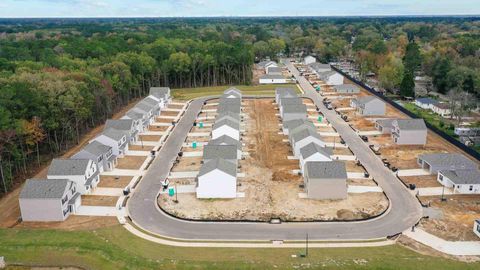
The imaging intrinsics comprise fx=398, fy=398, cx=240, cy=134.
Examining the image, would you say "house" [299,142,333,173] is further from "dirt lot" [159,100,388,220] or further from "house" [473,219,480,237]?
"house" [473,219,480,237]

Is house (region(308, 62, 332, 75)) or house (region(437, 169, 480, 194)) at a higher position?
house (region(308, 62, 332, 75))

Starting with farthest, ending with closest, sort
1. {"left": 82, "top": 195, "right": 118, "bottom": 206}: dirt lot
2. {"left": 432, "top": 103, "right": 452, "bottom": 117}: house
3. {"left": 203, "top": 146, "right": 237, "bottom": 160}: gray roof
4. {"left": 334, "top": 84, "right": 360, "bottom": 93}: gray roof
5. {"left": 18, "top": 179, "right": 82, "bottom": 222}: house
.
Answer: {"left": 334, "top": 84, "right": 360, "bottom": 93}: gray roof
{"left": 432, "top": 103, "right": 452, "bottom": 117}: house
{"left": 203, "top": 146, "right": 237, "bottom": 160}: gray roof
{"left": 82, "top": 195, "right": 118, "bottom": 206}: dirt lot
{"left": 18, "top": 179, "right": 82, "bottom": 222}: house

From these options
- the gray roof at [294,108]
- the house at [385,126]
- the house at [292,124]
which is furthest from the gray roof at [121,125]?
the house at [385,126]

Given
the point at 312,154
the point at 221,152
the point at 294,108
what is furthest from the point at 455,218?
the point at 294,108

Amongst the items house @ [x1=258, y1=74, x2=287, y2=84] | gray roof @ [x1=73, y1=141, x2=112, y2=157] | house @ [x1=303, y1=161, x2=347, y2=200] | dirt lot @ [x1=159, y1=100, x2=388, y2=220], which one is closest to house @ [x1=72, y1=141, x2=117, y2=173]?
gray roof @ [x1=73, y1=141, x2=112, y2=157]

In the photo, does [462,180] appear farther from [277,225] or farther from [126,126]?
[126,126]

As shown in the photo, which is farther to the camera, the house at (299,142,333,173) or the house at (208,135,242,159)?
the house at (208,135,242,159)

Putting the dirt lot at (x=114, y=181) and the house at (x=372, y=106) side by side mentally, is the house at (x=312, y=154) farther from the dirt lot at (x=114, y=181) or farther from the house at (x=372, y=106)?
the house at (x=372, y=106)

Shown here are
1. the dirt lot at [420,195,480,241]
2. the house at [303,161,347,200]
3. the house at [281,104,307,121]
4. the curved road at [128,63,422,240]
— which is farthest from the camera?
the house at [281,104,307,121]
